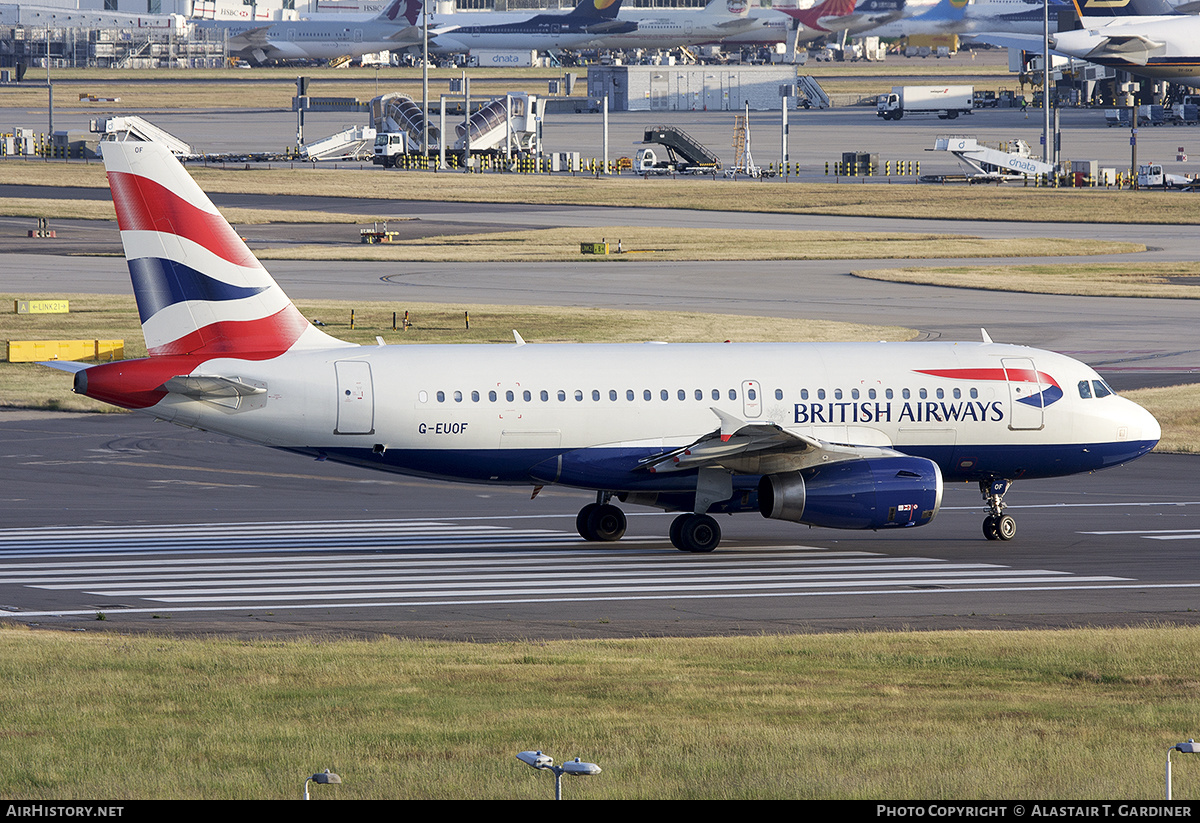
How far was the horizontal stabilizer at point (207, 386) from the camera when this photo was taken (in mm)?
29859

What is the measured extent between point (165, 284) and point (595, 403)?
884 cm

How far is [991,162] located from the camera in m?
142

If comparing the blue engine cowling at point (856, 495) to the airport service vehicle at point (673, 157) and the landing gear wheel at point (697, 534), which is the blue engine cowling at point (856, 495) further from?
the airport service vehicle at point (673, 157)

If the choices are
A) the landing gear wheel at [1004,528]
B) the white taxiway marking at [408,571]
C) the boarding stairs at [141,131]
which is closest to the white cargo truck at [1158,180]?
the boarding stairs at [141,131]

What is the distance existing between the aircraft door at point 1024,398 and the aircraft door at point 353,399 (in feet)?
44.7

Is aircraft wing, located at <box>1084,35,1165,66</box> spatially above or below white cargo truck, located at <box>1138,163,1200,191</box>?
above

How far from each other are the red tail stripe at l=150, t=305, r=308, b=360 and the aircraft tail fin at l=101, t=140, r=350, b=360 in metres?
0.02

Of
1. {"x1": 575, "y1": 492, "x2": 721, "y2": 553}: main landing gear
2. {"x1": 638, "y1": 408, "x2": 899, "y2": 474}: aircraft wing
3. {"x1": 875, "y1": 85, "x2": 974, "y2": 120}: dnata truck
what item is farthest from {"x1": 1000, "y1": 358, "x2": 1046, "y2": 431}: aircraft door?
{"x1": 875, "y1": 85, "x2": 974, "y2": 120}: dnata truck

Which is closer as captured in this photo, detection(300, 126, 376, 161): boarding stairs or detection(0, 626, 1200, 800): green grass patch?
detection(0, 626, 1200, 800): green grass patch

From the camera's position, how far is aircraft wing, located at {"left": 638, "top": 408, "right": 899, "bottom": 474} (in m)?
30.5

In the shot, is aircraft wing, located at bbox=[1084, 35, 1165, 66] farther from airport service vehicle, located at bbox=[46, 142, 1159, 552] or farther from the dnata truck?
airport service vehicle, located at bbox=[46, 142, 1159, 552]
